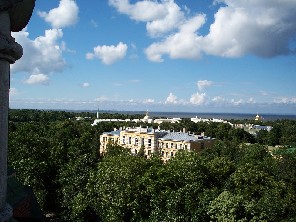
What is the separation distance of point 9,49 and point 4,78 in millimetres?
253

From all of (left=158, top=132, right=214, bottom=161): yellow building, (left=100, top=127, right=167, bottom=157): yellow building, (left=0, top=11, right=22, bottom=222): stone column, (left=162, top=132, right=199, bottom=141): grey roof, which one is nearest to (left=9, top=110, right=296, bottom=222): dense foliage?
(left=0, top=11, right=22, bottom=222): stone column

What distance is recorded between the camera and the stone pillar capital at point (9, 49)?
2906 mm

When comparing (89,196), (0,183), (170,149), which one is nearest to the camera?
(0,183)

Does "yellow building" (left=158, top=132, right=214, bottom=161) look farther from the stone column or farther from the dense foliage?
the stone column

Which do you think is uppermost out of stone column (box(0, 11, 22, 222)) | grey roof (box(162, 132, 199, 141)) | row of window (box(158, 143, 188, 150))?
stone column (box(0, 11, 22, 222))

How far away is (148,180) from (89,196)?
5.00 metres

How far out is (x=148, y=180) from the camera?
2689 cm

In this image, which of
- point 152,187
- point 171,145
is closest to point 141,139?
point 171,145

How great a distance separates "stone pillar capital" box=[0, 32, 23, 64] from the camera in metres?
2.91

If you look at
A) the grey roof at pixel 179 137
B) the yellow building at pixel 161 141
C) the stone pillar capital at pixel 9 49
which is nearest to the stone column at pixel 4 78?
the stone pillar capital at pixel 9 49

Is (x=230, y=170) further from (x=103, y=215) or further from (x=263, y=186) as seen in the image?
(x=103, y=215)

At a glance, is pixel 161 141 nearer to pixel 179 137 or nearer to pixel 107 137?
pixel 179 137

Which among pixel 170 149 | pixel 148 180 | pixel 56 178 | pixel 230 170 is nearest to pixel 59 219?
pixel 56 178

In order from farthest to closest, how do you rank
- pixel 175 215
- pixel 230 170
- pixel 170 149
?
pixel 170 149, pixel 230 170, pixel 175 215
